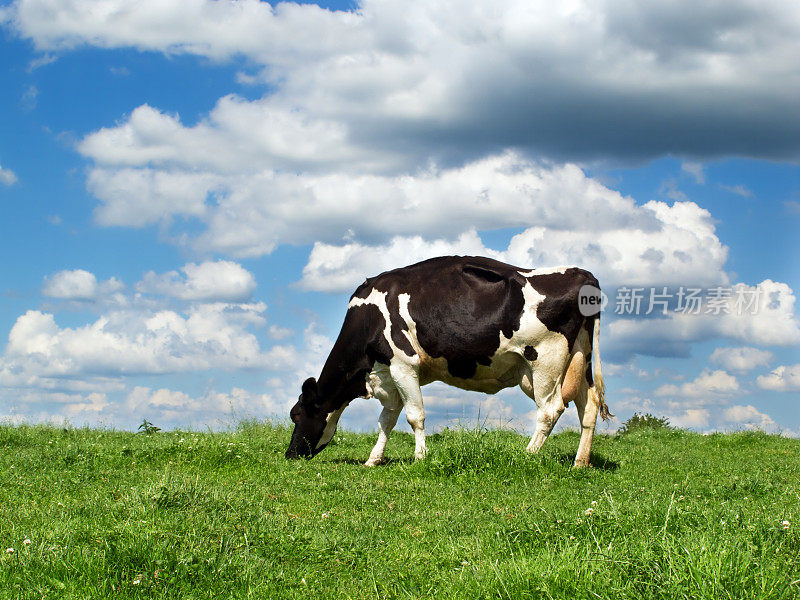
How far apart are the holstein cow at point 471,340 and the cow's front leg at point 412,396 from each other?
16 mm

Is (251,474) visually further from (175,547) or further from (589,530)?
(589,530)

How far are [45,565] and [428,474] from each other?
205 inches

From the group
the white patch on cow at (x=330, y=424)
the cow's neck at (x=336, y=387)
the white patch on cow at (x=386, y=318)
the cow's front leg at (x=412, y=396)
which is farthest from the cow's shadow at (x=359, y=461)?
the white patch on cow at (x=386, y=318)

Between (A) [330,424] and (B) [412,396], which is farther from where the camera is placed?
(A) [330,424]

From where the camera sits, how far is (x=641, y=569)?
4.89 m

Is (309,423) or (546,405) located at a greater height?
(546,405)

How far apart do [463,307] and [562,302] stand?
1.51 metres

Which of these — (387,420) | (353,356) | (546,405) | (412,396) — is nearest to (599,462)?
(546,405)

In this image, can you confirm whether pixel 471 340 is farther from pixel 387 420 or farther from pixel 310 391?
pixel 310 391

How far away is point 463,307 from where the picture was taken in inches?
462

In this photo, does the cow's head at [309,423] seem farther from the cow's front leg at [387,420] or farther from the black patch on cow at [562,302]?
the black patch on cow at [562,302]

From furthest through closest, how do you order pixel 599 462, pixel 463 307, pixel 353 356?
pixel 353 356
pixel 599 462
pixel 463 307

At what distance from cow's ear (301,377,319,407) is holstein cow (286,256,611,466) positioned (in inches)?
11.8

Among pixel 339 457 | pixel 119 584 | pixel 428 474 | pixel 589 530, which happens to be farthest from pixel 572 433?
pixel 119 584
